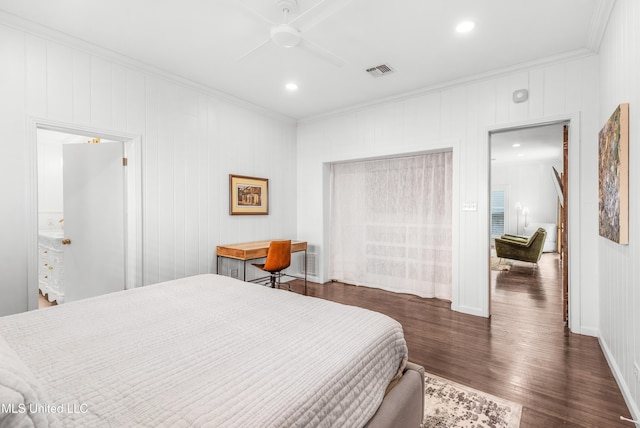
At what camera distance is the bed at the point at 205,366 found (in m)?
0.85

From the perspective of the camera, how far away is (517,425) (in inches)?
68.6

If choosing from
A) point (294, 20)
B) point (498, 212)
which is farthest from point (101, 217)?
point (498, 212)

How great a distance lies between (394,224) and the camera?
4523mm

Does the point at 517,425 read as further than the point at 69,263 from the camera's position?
No

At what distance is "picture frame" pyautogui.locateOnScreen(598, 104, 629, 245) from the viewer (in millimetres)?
1857

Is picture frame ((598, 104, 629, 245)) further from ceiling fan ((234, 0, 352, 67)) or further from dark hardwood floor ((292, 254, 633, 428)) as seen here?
ceiling fan ((234, 0, 352, 67))

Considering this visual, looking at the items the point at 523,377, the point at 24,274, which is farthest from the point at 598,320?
the point at 24,274

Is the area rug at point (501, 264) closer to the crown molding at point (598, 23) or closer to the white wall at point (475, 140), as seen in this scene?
the white wall at point (475, 140)

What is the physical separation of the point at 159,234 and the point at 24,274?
3.68 feet

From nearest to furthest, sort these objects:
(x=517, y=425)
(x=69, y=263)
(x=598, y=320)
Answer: (x=517, y=425), (x=598, y=320), (x=69, y=263)

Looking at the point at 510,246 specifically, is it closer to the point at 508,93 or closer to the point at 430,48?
the point at 508,93

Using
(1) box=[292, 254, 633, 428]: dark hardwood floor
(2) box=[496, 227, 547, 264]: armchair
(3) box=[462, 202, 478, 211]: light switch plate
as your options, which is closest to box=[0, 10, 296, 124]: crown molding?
(1) box=[292, 254, 633, 428]: dark hardwood floor

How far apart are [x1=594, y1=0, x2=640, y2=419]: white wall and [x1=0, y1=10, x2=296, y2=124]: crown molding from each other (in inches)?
151

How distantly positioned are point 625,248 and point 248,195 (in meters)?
3.88
